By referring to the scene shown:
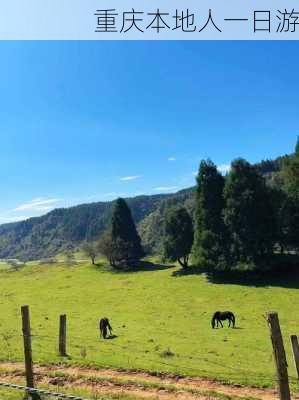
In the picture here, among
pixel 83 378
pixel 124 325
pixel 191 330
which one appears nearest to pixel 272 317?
pixel 83 378

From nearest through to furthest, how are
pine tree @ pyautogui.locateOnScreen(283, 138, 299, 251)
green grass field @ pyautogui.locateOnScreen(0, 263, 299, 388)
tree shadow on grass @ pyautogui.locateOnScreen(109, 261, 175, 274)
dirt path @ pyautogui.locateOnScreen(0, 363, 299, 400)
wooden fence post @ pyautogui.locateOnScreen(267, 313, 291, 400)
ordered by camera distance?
wooden fence post @ pyautogui.locateOnScreen(267, 313, 291, 400) → dirt path @ pyautogui.locateOnScreen(0, 363, 299, 400) → green grass field @ pyautogui.locateOnScreen(0, 263, 299, 388) → pine tree @ pyautogui.locateOnScreen(283, 138, 299, 251) → tree shadow on grass @ pyautogui.locateOnScreen(109, 261, 175, 274)

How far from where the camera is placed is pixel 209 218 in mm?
69875

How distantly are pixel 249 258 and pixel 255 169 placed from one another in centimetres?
1349

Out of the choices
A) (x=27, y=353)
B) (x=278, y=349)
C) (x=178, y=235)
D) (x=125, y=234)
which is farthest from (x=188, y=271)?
(x=278, y=349)

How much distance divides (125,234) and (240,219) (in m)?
38.3

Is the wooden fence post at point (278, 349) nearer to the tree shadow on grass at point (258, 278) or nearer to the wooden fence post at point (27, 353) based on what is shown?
the wooden fence post at point (27, 353)

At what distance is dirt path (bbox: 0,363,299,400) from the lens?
18.7 m

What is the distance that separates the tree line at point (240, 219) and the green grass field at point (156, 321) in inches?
155

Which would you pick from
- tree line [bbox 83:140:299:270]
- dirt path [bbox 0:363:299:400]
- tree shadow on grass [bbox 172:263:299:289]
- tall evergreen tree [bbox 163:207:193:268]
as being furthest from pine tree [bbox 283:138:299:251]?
dirt path [bbox 0:363:299:400]

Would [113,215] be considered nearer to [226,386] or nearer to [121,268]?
[121,268]

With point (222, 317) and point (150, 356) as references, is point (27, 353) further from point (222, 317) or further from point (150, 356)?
point (222, 317)

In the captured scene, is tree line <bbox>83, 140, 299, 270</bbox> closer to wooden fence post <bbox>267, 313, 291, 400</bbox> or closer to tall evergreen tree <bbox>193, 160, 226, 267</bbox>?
tall evergreen tree <bbox>193, 160, 226, 267</bbox>

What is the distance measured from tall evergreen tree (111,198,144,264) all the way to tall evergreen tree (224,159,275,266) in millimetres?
32792

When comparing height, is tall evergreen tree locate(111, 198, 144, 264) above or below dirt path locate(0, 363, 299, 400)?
above
